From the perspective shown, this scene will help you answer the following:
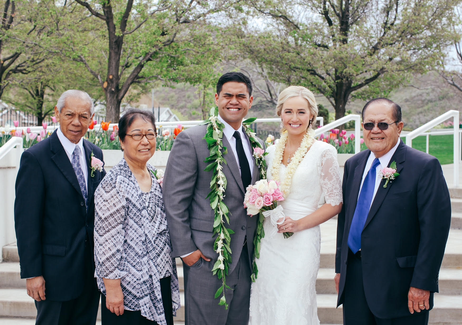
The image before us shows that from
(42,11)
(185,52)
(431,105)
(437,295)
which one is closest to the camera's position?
(437,295)

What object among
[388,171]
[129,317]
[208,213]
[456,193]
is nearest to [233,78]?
[208,213]

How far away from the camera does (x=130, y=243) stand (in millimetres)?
2748

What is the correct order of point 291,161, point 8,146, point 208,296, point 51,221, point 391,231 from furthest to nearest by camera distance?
point 8,146, point 291,161, point 208,296, point 51,221, point 391,231

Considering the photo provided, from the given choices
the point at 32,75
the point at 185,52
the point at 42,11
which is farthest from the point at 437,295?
Answer: the point at 32,75

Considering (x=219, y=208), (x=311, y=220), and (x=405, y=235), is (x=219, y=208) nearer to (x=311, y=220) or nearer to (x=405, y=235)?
(x=311, y=220)

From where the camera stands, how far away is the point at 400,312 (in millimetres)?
2840

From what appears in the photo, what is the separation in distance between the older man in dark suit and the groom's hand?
75cm

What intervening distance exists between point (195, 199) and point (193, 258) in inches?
17.8

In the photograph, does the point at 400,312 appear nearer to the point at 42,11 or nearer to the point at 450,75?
the point at 42,11

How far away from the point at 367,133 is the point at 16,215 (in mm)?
2628

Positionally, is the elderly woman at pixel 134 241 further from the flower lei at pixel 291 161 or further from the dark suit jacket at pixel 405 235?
the dark suit jacket at pixel 405 235

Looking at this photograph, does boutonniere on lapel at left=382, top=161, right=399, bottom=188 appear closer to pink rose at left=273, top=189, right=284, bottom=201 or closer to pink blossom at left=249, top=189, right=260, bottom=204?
pink rose at left=273, top=189, right=284, bottom=201

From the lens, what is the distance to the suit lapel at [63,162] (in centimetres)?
297

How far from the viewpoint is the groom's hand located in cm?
300
